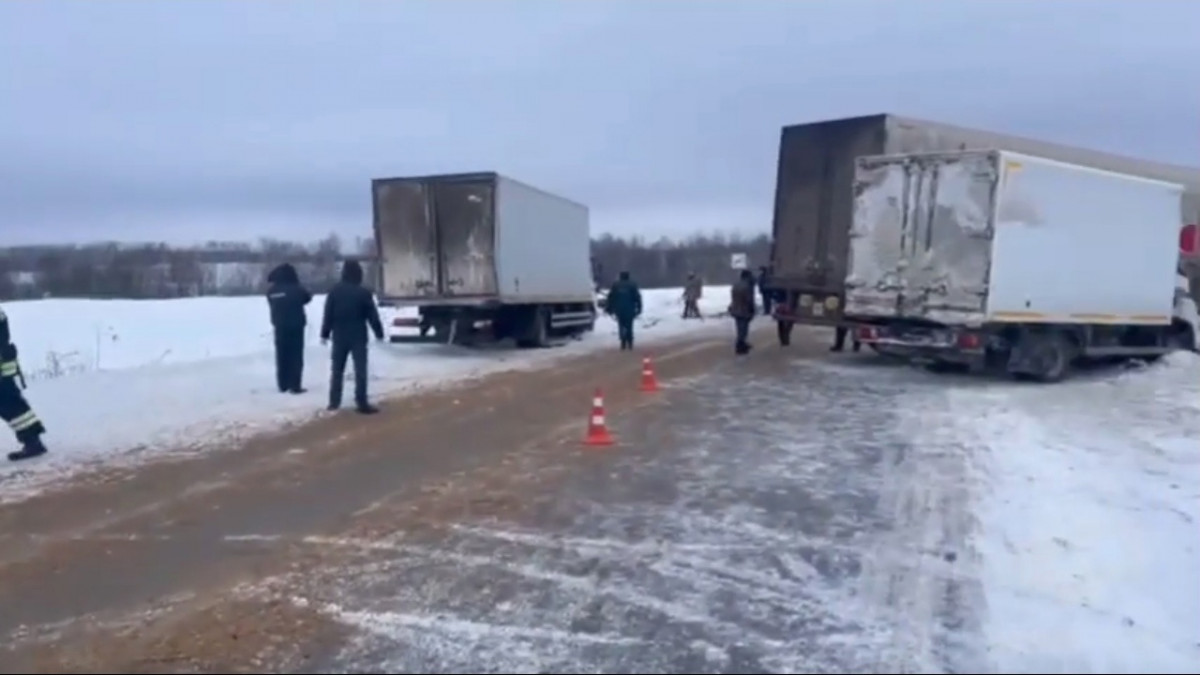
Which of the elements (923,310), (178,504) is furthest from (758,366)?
(178,504)

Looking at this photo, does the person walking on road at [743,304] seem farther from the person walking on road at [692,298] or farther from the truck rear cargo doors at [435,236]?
the person walking on road at [692,298]

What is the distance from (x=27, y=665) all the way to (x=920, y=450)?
25.5ft

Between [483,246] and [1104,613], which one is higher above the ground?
→ [483,246]

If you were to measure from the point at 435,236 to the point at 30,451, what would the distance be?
38.7ft

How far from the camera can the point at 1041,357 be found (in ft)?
56.0

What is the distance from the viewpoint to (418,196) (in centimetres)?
2162

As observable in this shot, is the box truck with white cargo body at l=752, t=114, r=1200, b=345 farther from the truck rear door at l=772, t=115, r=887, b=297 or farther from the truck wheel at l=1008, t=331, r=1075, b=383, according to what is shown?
the truck wheel at l=1008, t=331, r=1075, b=383

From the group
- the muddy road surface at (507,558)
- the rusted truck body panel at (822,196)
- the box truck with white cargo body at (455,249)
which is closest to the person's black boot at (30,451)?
the muddy road surface at (507,558)

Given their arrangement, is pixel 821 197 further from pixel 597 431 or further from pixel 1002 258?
pixel 597 431

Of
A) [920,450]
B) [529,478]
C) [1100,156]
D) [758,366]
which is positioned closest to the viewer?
[529,478]

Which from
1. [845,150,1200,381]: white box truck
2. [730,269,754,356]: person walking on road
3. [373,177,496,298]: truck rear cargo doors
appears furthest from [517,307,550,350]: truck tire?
[845,150,1200,381]: white box truck

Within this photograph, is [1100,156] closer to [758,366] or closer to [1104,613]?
[758,366]

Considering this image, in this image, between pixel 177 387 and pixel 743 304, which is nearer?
pixel 177 387

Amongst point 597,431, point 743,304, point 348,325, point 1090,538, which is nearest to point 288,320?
point 348,325
